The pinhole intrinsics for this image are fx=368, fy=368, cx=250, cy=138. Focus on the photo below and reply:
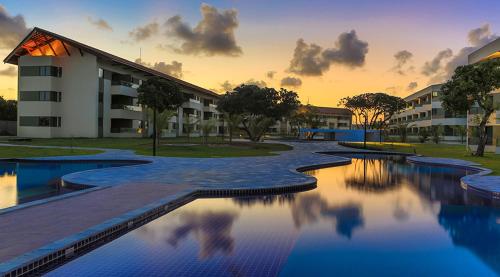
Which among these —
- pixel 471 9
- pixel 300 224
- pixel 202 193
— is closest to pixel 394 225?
pixel 300 224

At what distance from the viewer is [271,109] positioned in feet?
162

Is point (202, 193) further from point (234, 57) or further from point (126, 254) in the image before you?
point (234, 57)

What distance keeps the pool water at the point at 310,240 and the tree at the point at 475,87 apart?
2160 cm

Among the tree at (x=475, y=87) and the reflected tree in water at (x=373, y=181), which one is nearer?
the reflected tree in water at (x=373, y=181)

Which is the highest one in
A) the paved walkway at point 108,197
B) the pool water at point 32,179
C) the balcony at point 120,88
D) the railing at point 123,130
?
the balcony at point 120,88

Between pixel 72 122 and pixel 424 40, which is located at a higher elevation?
pixel 424 40

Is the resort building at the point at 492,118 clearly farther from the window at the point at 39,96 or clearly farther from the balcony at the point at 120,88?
the window at the point at 39,96

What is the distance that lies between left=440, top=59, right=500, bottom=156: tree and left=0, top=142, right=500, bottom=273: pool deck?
16.1 meters

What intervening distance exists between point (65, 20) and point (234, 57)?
1455 cm

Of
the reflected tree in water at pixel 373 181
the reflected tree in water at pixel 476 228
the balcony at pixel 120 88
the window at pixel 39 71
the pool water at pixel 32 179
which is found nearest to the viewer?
the reflected tree in water at pixel 476 228

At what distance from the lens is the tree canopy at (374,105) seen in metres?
83.2

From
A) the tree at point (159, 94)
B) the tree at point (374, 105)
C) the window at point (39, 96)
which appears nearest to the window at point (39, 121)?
the window at point (39, 96)

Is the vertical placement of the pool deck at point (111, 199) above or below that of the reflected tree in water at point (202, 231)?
above

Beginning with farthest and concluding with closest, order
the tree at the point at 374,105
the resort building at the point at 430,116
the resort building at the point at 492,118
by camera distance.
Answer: the tree at the point at 374,105 < the resort building at the point at 430,116 < the resort building at the point at 492,118
